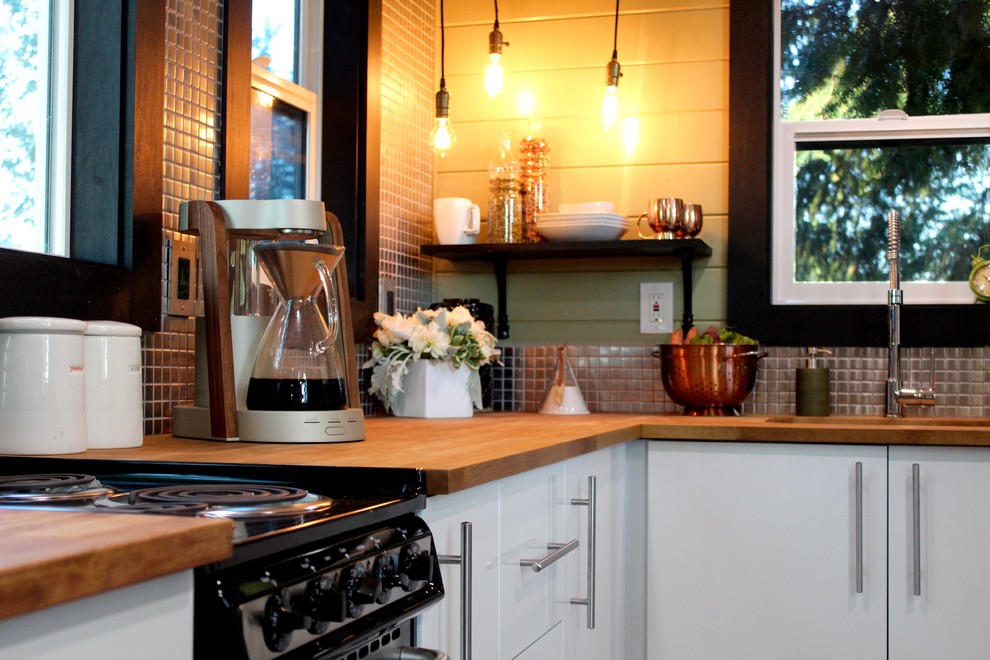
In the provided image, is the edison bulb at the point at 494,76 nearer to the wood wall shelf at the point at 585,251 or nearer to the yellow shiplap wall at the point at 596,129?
the yellow shiplap wall at the point at 596,129

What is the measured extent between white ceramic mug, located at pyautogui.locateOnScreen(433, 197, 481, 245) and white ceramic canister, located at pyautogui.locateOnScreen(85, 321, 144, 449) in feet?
4.90

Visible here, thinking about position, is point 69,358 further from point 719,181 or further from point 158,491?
A: point 719,181

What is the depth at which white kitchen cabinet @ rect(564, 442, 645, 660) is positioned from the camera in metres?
2.05

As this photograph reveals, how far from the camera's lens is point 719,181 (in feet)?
10.4

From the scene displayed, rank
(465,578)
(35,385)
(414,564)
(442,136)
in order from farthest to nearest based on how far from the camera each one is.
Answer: (442,136) → (35,385) → (465,578) → (414,564)

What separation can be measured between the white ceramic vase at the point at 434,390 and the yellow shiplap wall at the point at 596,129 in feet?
2.08

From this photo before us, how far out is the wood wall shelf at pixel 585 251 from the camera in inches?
117

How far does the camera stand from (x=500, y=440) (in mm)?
1892

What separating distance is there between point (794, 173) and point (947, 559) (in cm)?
123

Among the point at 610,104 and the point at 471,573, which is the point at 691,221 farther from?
the point at 471,573

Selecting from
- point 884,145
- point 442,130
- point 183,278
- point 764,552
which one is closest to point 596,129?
point 442,130

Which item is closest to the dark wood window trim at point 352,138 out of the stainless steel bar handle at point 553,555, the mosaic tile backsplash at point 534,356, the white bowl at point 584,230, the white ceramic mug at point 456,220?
the mosaic tile backsplash at point 534,356

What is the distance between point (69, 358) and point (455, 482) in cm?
60

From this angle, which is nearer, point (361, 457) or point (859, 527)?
point (361, 457)
